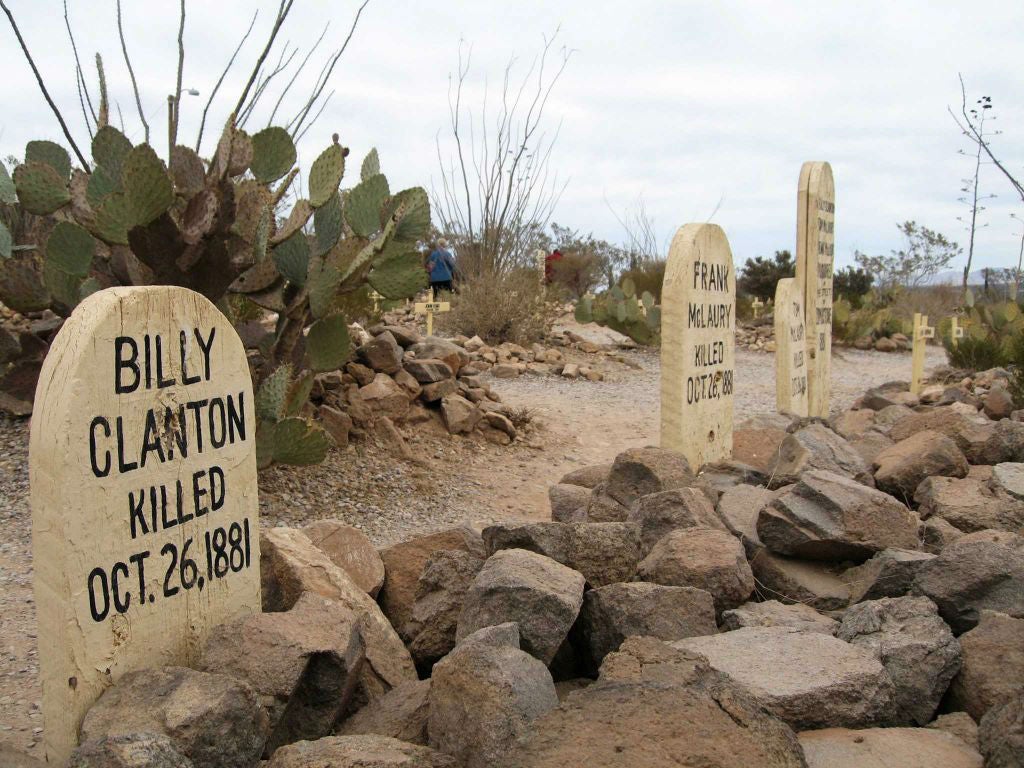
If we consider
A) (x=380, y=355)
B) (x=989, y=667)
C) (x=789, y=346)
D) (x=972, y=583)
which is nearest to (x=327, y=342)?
(x=380, y=355)

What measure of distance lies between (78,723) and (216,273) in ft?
8.16

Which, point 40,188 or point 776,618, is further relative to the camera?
point 40,188

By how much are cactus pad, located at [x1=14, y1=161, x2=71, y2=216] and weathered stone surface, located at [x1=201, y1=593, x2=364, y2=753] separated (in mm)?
2895

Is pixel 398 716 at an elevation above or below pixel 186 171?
below

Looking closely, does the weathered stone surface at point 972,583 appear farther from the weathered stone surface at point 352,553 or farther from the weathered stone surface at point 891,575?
the weathered stone surface at point 352,553

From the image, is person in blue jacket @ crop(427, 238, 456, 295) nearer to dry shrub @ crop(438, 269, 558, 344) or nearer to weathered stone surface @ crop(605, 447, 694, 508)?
dry shrub @ crop(438, 269, 558, 344)

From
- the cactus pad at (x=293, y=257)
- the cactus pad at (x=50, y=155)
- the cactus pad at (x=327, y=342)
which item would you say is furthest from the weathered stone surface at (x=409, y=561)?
the cactus pad at (x=50, y=155)

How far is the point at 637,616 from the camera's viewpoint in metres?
2.64

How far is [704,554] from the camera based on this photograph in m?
3.02

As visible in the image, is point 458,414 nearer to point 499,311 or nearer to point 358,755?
point 358,755

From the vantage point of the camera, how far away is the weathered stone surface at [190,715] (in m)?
2.03

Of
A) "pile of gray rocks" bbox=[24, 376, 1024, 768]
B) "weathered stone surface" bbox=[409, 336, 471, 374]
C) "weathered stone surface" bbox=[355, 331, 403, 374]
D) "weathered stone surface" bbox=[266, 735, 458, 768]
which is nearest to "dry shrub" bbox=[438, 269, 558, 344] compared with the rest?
"weathered stone surface" bbox=[409, 336, 471, 374]

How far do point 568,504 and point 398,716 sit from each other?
2.17 meters

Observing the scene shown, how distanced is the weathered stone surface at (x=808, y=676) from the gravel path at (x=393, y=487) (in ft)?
5.86
